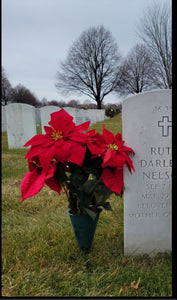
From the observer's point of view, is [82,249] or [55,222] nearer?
[82,249]

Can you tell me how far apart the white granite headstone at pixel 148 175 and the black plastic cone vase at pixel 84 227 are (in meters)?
0.26

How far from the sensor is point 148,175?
1.64 m

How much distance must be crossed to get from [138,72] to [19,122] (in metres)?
10.5

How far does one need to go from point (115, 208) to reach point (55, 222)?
0.67 m

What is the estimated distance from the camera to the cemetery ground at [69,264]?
4.61 feet

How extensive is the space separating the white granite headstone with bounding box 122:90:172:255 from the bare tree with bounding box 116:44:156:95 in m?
12.1

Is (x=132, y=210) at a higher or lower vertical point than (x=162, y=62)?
lower

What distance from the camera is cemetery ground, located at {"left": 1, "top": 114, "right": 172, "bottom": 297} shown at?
1405 mm

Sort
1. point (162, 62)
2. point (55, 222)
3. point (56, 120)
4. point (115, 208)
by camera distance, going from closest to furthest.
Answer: point (56, 120), point (55, 222), point (115, 208), point (162, 62)

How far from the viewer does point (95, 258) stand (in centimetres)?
167

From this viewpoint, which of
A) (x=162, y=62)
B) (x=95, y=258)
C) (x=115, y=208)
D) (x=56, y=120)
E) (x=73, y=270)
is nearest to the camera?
(x=56, y=120)

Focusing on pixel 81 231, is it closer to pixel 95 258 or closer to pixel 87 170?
pixel 95 258

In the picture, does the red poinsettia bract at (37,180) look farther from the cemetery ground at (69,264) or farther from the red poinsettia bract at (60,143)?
the cemetery ground at (69,264)

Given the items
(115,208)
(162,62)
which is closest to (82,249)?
(115,208)
